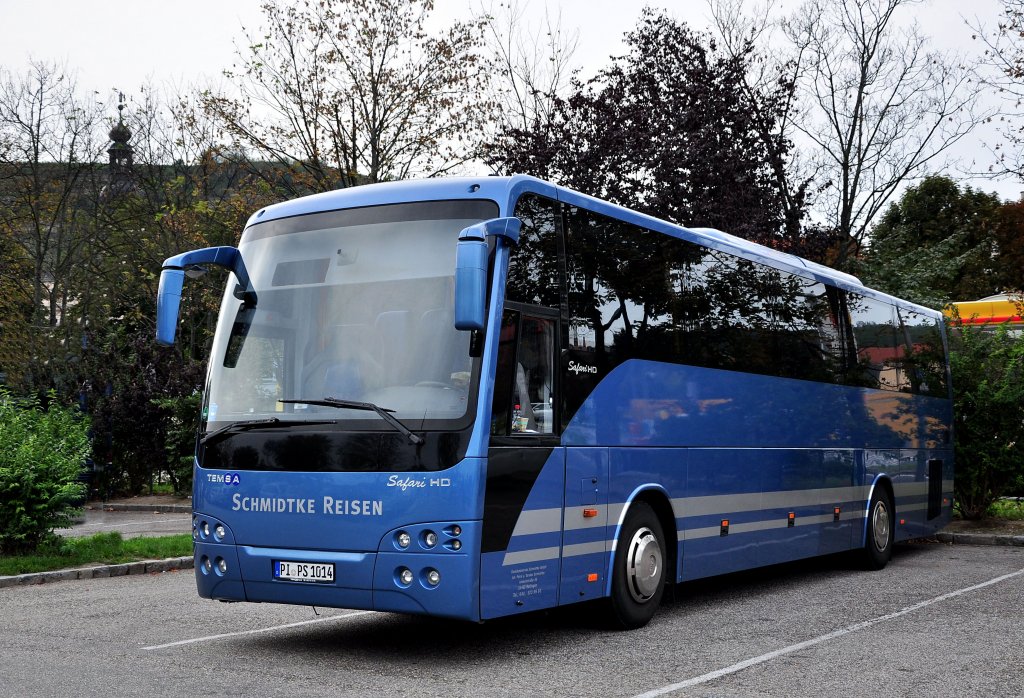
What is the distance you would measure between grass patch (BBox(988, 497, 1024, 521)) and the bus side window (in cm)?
1339

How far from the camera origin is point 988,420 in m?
19.5

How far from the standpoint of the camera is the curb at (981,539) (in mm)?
A: 17828

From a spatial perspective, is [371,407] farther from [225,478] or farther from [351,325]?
[225,478]

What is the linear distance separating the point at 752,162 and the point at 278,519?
2555 centimetres

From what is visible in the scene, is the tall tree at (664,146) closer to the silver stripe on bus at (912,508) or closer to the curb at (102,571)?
the silver stripe on bus at (912,508)

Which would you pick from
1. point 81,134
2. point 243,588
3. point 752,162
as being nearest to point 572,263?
point 243,588

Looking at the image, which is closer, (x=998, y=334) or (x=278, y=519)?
(x=278, y=519)

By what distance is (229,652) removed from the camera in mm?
8656

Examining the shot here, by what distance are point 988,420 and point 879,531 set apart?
17.0ft

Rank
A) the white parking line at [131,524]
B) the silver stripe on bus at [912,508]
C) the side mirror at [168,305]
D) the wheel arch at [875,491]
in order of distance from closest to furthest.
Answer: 1. the side mirror at [168,305]
2. the wheel arch at [875,491]
3. the silver stripe on bus at [912,508]
4. the white parking line at [131,524]

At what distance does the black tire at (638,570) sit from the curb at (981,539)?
31.6 ft

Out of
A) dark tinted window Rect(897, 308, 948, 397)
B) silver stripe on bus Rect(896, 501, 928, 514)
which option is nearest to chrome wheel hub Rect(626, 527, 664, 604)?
silver stripe on bus Rect(896, 501, 928, 514)

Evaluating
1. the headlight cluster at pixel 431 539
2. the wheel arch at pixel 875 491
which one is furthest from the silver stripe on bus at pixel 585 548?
the wheel arch at pixel 875 491

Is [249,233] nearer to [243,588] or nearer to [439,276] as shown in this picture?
[439,276]
